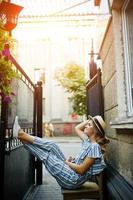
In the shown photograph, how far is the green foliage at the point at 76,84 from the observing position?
20.4 m

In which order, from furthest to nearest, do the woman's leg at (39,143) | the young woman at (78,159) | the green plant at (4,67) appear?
the woman's leg at (39,143) → the young woman at (78,159) → the green plant at (4,67)

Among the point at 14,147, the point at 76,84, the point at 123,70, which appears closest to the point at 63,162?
the point at 14,147

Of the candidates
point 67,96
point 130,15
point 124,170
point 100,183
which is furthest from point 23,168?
point 67,96

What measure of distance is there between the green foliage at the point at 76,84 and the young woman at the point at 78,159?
56.1 ft

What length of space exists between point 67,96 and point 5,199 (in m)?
25.1

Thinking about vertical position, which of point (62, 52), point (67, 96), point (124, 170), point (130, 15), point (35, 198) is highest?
point (62, 52)

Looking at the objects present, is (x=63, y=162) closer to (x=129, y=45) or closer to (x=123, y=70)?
(x=123, y=70)

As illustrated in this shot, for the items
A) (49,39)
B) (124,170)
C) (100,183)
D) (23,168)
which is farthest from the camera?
(49,39)

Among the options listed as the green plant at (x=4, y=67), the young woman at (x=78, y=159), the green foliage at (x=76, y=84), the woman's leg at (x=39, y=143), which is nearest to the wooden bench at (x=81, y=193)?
the young woman at (x=78, y=159)

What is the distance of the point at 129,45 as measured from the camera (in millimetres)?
3104

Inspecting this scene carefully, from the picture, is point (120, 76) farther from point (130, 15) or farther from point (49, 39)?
point (49, 39)

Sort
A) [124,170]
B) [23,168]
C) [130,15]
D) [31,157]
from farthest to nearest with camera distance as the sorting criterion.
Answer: [31,157] → [23,168] → [130,15] → [124,170]

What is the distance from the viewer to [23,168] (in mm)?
4711

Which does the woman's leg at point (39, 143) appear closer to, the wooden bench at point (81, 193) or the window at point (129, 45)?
the wooden bench at point (81, 193)
